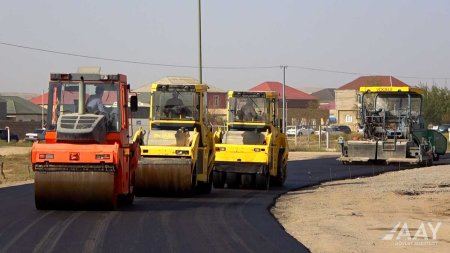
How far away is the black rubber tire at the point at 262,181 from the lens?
2317 centimetres

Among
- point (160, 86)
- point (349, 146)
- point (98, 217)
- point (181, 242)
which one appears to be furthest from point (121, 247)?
point (349, 146)

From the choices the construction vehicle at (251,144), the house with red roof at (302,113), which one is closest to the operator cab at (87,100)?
the construction vehicle at (251,144)

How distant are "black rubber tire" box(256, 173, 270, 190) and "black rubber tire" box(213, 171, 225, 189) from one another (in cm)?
116

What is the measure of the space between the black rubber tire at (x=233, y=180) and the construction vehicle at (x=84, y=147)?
6.52 meters

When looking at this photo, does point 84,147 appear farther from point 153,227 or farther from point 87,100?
point 153,227

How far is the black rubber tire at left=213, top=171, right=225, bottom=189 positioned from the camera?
78.3ft

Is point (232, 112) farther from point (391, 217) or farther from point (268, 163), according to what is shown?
point (391, 217)

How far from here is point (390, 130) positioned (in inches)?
1380

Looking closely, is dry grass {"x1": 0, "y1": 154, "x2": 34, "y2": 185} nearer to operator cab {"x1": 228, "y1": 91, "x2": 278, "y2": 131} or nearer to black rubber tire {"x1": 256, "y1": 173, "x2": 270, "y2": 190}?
operator cab {"x1": 228, "y1": 91, "x2": 278, "y2": 131}

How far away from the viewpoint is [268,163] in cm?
2312

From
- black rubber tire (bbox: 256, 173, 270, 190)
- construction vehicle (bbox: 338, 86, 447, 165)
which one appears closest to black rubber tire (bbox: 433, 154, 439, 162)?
construction vehicle (bbox: 338, 86, 447, 165)

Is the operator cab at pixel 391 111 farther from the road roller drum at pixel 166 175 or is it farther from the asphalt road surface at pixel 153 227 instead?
the road roller drum at pixel 166 175

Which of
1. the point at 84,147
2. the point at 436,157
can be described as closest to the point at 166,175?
the point at 84,147

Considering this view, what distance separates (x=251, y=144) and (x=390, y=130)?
13481 millimetres
